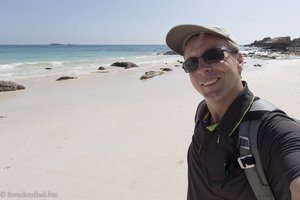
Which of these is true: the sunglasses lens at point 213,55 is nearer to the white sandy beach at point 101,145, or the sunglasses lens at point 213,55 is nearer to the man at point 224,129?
the man at point 224,129

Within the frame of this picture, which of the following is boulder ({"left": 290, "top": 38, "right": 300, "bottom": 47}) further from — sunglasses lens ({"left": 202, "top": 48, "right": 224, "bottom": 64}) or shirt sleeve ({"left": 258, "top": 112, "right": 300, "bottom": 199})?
shirt sleeve ({"left": 258, "top": 112, "right": 300, "bottom": 199})

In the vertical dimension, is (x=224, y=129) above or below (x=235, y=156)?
above

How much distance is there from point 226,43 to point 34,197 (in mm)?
3480

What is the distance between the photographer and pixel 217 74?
76.6 inches

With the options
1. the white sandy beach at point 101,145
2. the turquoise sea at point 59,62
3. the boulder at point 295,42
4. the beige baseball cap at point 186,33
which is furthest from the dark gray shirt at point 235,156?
the boulder at point 295,42

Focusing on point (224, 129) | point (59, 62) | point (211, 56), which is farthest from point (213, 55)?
point (59, 62)

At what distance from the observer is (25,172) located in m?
4.89

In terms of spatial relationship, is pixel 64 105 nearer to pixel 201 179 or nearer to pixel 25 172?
pixel 25 172

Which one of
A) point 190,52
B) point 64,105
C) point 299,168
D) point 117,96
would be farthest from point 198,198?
point 117,96

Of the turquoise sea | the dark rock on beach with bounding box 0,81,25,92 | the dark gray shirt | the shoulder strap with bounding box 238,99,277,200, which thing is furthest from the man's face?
the turquoise sea

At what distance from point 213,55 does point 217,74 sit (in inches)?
4.7

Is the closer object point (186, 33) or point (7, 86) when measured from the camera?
point (186, 33)

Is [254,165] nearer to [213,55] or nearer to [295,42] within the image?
[213,55]

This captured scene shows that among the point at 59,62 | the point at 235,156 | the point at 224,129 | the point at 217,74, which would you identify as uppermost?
the point at 217,74
